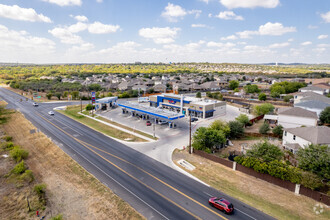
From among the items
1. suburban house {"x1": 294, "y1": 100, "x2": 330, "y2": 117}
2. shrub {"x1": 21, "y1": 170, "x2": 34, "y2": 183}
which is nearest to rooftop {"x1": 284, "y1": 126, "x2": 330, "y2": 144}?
suburban house {"x1": 294, "y1": 100, "x2": 330, "y2": 117}

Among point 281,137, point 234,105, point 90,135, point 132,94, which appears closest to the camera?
point 281,137

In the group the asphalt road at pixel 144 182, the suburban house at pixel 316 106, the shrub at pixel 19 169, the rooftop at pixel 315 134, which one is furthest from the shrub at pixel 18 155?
the suburban house at pixel 316 106

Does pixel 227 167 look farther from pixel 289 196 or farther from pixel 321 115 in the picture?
pixel 321 115

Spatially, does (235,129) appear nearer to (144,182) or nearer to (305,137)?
(305,137)

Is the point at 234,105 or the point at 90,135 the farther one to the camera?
the point at 234,105

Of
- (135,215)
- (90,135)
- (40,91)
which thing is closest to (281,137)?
(135,215)

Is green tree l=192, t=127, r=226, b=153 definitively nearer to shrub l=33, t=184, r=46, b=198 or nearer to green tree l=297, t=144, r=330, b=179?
green tree l=297, t=144, r=330, b=179
